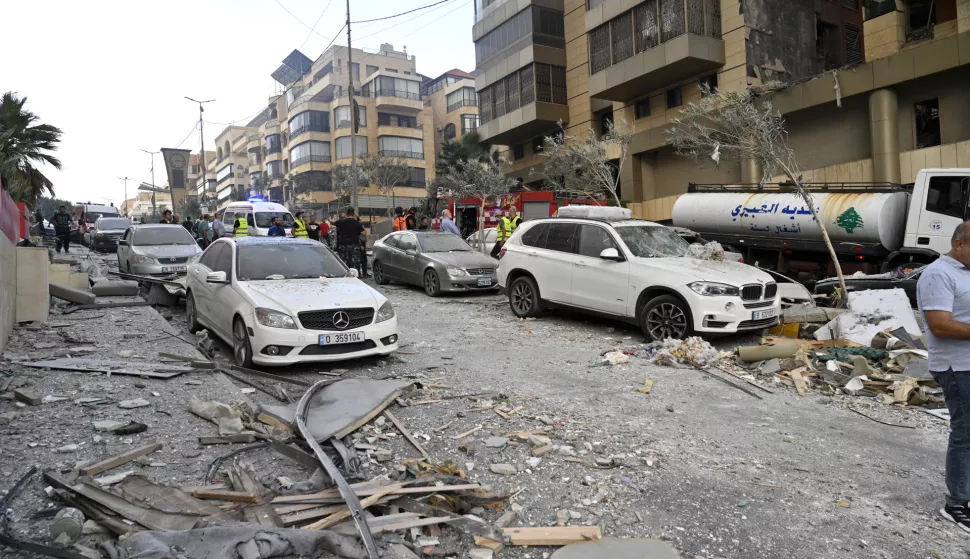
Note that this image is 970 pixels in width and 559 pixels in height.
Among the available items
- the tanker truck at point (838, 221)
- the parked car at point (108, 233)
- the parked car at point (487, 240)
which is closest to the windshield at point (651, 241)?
the tanker truck at point (838, 221)

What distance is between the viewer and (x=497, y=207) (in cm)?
2336

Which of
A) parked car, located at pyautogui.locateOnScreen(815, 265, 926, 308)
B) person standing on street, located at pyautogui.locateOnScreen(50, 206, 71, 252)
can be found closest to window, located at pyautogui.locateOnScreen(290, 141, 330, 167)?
person standing on street, located at pyautogui.locateOnScreen(50, 206, 71, 252)

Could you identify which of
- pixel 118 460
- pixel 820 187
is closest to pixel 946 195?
pixel 820 187

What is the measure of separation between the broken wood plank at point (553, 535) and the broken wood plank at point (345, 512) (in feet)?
2.41

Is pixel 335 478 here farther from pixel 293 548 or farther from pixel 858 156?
pixel 858 156

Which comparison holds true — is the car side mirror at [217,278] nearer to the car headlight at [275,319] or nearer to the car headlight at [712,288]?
the car headlight at [275,319]

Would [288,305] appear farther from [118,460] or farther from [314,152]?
[314,152]

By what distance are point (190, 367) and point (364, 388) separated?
7.10 feet

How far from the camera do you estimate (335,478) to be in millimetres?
3809

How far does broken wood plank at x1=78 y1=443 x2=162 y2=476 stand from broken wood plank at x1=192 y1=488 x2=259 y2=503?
2.35ft

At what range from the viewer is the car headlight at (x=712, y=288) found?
8297 millimetres

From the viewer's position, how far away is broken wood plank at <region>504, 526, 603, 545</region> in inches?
135

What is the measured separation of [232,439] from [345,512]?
5.12 feet

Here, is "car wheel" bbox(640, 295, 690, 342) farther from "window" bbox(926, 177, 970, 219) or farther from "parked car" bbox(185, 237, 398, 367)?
"window" bbox(926, 177, 970, 219)
